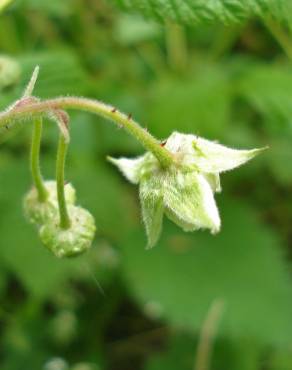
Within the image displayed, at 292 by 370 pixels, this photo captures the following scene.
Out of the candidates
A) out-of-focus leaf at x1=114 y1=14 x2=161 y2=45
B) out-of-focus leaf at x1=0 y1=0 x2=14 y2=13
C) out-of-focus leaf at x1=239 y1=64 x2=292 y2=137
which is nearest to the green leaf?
out-of-focus leaf at x1=0 y1=0 x2=14 y2=13

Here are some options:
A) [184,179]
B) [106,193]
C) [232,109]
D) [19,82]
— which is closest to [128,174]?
[184,179]

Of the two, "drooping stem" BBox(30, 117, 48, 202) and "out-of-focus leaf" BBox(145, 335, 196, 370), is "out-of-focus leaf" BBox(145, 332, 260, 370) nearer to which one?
"out-of-focus leaf" BBox(145, 335, 196, 370)

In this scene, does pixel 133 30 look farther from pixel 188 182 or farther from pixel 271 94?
pixel 188 182

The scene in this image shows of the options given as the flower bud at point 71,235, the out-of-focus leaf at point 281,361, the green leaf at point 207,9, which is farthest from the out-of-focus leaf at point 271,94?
the flower bud at point 71,235

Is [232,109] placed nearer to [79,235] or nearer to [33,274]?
[33,274]

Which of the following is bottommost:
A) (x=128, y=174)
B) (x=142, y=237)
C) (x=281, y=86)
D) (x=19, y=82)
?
(x=142, y=237)

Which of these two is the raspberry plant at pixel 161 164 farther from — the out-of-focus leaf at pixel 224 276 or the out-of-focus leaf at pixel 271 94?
the out-of-focus leaf at pixel 224 276

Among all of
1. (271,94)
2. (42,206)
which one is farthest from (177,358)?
(42,206)
